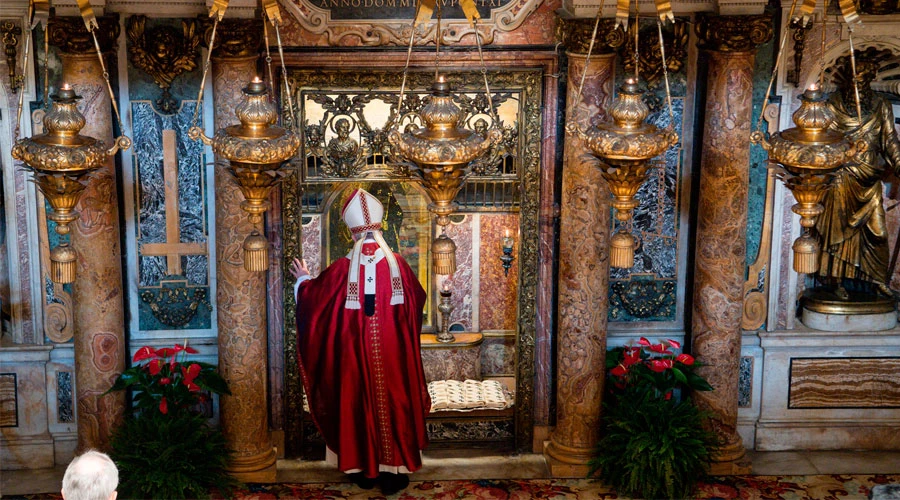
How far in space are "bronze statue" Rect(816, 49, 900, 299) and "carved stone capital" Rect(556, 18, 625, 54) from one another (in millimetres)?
1861

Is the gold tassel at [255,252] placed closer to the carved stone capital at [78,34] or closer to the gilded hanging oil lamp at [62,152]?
the gilded hanging oil lamp at [62,152]

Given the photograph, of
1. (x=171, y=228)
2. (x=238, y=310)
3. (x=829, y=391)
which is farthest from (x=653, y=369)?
(x=171, y=228)

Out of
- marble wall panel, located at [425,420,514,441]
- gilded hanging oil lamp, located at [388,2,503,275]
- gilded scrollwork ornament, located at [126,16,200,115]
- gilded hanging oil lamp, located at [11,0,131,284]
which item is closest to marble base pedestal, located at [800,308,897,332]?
marble wall panel, located at [425,420,514,441]

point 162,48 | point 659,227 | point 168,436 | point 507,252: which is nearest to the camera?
point 168,436

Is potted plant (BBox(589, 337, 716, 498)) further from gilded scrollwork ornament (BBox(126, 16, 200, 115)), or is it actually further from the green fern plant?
gilded scrollwork ornament (BBox(126, 16, 200, 115))

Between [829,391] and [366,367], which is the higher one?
[366,367]

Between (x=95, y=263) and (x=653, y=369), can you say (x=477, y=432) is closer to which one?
(x=653, y=369)

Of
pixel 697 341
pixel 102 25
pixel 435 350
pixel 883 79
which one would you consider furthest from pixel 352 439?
pixel 883 79

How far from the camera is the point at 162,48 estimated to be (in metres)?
9.37

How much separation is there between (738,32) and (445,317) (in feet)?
11.8

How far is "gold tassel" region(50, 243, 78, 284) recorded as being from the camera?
783 centimetres

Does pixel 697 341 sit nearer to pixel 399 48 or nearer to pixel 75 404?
pixel 399 48

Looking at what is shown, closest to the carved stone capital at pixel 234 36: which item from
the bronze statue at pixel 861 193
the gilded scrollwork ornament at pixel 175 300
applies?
the gilded scrollwork ornament at pixel 175 300

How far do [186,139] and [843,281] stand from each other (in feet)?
16.6
